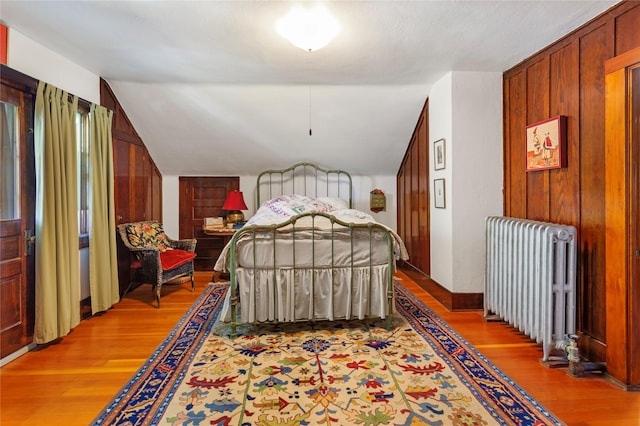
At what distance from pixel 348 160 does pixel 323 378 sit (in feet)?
11.8

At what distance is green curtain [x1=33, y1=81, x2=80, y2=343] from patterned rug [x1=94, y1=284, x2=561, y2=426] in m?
0.93

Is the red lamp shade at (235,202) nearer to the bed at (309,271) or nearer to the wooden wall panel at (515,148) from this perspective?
the bed at (309,271)

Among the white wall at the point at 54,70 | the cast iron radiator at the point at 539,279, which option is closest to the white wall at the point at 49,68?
the white wall at the point at 54,70

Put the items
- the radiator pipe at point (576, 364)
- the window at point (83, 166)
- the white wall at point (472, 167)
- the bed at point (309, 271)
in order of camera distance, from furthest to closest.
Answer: the white wall at point (472, 167), the window at point (83, 166), the bed at point (309, 271), the radiator pipe at point (576, 364)

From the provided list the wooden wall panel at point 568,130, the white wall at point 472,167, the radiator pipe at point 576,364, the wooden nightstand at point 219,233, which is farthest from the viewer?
the wooden nightstand at point 219,233

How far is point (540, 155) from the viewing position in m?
2.88

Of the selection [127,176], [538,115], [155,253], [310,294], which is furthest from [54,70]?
[538,115]

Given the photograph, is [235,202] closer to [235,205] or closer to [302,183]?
[235,205]

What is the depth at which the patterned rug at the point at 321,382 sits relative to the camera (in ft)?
5.83

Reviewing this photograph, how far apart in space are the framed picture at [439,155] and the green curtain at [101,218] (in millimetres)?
3601

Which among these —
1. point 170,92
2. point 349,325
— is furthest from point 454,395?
point 170,92

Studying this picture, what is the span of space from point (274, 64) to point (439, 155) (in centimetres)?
204

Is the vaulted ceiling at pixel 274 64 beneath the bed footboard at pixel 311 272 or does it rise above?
above

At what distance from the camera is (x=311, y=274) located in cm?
285
